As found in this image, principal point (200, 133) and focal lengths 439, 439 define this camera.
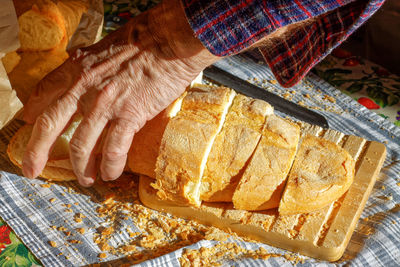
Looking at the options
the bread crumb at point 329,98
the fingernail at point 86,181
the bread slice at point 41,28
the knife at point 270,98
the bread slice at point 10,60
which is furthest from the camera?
the bread crumb at point 329,98

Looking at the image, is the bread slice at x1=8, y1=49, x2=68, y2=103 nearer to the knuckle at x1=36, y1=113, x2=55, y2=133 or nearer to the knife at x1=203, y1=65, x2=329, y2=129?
the knuckle at x1=36, y1=113, x2=55, y2=133

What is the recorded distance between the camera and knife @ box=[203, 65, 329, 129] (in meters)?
2.31

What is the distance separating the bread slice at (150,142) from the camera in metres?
1.78

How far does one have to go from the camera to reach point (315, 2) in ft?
5.18

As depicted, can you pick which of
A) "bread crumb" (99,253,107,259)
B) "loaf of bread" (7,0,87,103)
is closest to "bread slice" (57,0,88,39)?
"loaf of bread" (7,0,87,103)

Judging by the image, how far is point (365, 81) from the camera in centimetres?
284

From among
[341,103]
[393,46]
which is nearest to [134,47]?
[341,103]

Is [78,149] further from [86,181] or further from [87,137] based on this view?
[86,181]

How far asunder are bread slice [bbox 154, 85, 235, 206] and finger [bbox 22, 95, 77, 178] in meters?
0.38

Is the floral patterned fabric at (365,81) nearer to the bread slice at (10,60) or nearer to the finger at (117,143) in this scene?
the finger at (117,143)

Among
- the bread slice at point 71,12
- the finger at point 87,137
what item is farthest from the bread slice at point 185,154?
the bread slice at point 71,12

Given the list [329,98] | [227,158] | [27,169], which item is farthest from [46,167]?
[329,98]

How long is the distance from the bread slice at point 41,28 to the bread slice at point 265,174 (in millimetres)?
1205

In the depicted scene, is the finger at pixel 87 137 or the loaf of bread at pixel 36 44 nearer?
the finger at pixel 87 137
